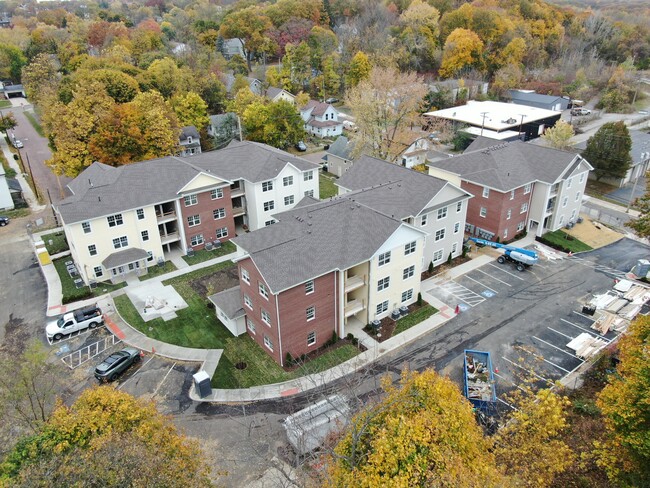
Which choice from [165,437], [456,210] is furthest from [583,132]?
[165,437]

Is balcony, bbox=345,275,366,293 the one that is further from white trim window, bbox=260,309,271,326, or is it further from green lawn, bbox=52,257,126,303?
green lawn, bbox=52,257,126,303

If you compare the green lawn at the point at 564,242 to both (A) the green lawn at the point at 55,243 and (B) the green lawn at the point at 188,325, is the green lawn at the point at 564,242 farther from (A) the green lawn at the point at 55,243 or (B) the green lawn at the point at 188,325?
(A) the green lawn at the point at 55,243

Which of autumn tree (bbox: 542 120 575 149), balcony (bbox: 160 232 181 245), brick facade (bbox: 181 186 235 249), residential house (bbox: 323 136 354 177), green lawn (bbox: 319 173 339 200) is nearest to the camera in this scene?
balcony (bbox: 160 232 181 245)

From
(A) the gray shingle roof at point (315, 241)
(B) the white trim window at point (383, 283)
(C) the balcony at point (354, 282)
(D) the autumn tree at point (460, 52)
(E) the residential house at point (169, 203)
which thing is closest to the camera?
(A) the gray shingle roof at point (315, 241)

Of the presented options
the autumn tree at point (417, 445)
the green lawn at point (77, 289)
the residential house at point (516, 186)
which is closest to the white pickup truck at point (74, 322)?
the green lawn at point (77, 289)

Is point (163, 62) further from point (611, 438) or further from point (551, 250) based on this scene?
point (611, 438)

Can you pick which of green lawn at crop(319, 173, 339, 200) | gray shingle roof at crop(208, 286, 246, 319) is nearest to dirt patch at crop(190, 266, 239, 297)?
gray shingle roof at crop(208, 286, 246, 319)
